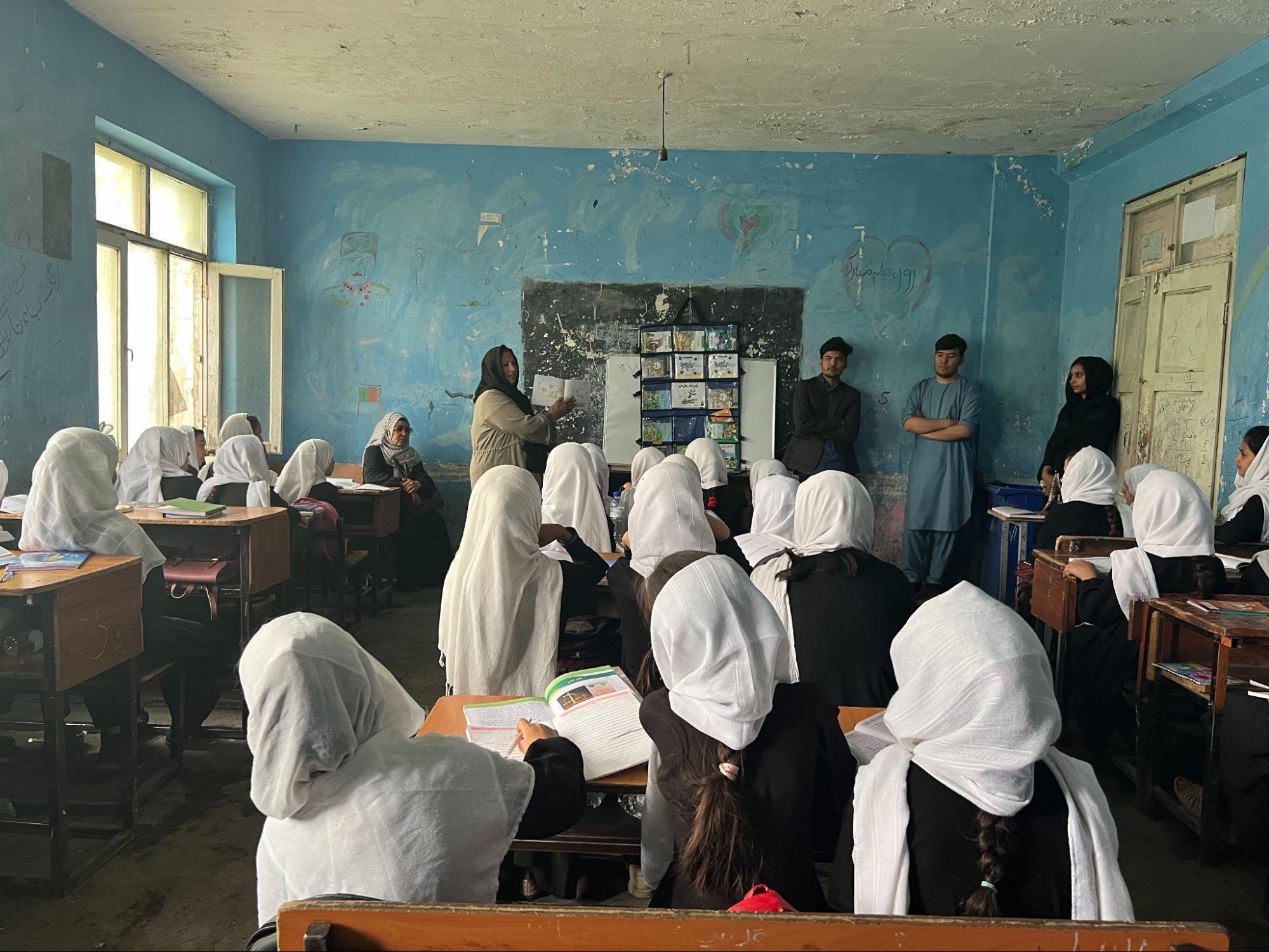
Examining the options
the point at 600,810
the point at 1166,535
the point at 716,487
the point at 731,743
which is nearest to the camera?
the point at 731,743

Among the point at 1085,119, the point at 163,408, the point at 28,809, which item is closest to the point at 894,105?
the point at 1085,119

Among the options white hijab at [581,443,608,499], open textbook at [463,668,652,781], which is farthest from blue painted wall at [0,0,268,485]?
open textbook at [463,668,652,781]

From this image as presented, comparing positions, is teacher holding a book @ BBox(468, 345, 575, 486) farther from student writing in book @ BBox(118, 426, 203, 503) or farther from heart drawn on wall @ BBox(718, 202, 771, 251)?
heart drawn on wall @ BBox(718, 202, 771, 251)

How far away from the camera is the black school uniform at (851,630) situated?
2438 mm

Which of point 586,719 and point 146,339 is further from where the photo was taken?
point 146,339

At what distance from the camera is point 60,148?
4633 mm

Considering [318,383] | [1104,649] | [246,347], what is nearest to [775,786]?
[1104,649]

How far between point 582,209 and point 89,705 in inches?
210

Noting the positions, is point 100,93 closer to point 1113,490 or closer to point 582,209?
point 582,209

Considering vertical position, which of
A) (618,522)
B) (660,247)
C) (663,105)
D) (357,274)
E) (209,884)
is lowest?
(209,884)

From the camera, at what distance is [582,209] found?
7.32 metres

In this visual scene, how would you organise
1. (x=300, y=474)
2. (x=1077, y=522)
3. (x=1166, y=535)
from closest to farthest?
(x=1166, y=535)
(x=1077, y=522)
(x=300, y=474)

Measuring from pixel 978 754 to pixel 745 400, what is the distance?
6.18m

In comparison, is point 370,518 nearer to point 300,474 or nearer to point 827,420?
point 300,474
